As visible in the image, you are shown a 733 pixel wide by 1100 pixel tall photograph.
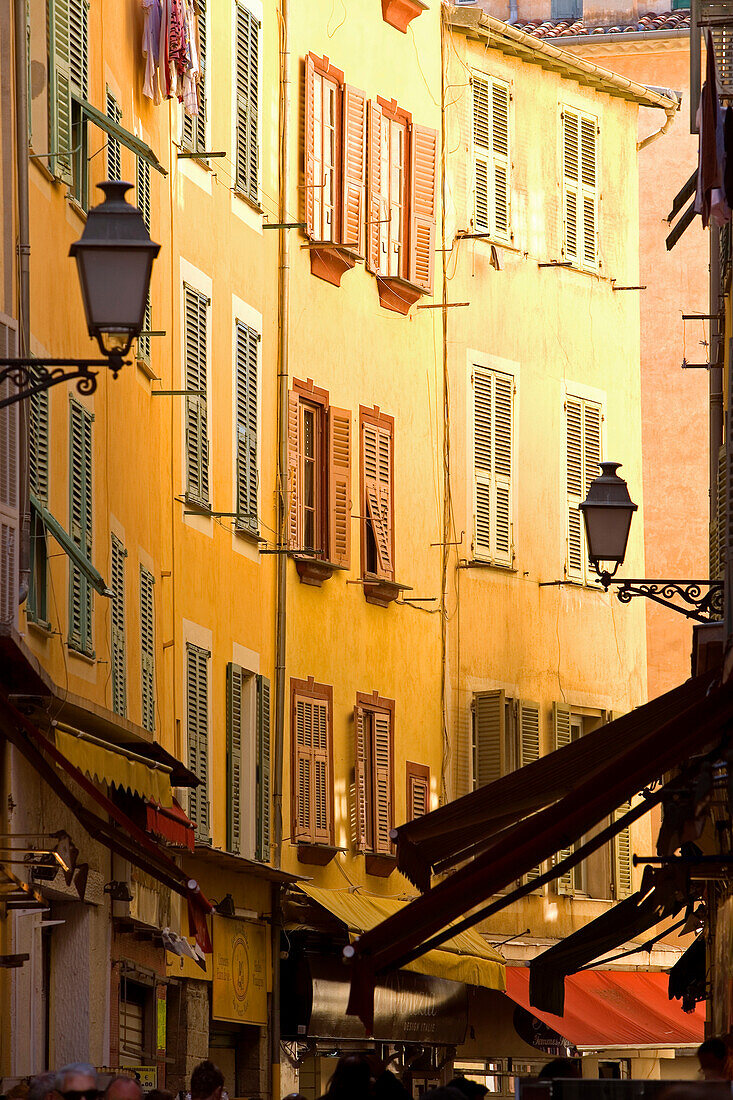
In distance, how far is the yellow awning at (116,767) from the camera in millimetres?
15000

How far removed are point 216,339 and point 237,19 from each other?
3613mm

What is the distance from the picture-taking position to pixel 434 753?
2914cm

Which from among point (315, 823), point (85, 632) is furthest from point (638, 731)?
point (315, 823)

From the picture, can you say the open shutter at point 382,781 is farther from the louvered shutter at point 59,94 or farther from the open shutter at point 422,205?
the louvered shutter at point 59,94

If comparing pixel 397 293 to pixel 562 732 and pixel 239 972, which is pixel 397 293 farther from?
pixel 239 972

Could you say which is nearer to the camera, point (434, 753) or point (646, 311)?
point (434, 753)

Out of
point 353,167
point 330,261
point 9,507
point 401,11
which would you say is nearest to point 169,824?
point 9,507

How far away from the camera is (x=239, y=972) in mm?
23703

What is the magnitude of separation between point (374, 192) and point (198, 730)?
8528 mm

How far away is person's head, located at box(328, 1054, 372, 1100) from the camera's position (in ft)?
30.2

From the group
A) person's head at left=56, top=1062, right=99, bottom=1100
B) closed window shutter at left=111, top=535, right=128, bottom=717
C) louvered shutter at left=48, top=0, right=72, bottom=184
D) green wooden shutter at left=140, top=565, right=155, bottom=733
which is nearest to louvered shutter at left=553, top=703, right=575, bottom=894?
green wooden shutter at left=140, top=565, right=155, bottom=733

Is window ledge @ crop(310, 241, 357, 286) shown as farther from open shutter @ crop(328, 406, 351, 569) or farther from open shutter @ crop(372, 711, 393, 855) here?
open shutter @ crop(372, 711, 393, 855)

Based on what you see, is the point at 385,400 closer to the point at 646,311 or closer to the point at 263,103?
the point at 263,103

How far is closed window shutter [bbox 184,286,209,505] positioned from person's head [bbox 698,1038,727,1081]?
11594mm
